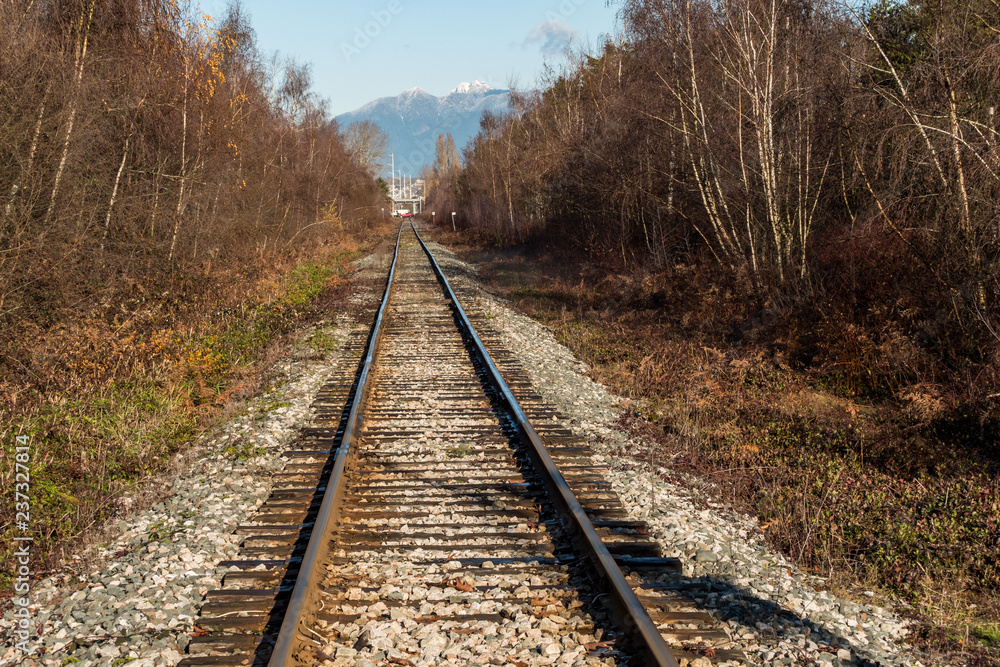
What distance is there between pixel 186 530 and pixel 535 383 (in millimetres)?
5249

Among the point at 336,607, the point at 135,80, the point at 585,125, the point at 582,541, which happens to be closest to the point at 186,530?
the point at 336,607

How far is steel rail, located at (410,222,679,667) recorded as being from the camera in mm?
3234

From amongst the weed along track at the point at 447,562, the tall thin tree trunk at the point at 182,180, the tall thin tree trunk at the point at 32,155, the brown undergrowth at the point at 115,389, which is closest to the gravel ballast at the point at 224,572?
the weed along track at the point at 447,562

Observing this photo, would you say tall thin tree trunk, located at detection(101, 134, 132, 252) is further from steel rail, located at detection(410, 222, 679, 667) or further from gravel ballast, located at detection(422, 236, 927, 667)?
gravel ballast, located at detection(422, 236, 927, 667)

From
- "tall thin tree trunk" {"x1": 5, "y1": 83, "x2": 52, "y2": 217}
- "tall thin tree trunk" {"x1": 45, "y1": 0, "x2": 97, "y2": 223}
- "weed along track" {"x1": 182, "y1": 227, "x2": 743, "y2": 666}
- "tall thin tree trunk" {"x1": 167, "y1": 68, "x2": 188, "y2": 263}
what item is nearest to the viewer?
"weed along track" {"x1": 182, "y1": 227, "x2": 743, "y2": 666}

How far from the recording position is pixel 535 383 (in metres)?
9.15

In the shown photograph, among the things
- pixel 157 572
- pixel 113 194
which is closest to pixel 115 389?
pixel 157 572

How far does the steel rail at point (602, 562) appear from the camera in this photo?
127 inches

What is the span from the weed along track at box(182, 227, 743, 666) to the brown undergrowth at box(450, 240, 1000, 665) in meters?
1.36

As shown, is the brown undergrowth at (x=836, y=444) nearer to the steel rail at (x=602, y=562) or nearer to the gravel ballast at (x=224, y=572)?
the gravel ballast at (x=224, y=572)

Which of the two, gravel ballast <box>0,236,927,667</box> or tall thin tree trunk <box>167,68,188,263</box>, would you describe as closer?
gravel ballast <box>0,236,927,667</box>

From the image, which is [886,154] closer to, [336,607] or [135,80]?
[336,607]

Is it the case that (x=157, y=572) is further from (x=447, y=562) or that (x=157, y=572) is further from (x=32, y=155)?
(x=32, y=155)

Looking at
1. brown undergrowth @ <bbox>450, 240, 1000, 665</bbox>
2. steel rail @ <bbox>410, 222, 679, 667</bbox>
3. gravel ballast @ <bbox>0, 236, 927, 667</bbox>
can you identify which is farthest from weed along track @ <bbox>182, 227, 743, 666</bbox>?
brown undergrowth @ <bbox>450, 240, 1000, 665</bbox>
